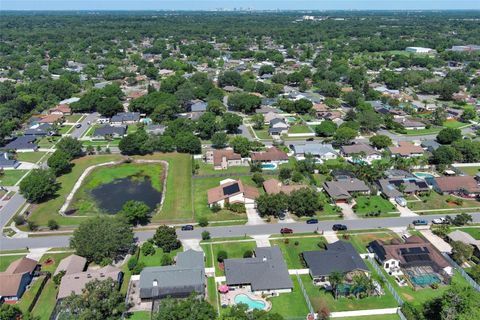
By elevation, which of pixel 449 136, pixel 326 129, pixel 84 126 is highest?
pixel 449 136

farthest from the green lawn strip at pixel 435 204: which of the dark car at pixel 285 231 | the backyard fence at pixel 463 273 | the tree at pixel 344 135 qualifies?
the tree at pixel 344 135

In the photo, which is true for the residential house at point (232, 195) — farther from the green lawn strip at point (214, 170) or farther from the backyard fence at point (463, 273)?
the backyard fence at point (463, 273)

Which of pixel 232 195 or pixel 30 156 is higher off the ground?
pixel 232 195

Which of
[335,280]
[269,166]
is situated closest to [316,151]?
[269,166]

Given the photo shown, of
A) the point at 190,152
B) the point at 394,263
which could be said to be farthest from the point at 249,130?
the point at 394,263

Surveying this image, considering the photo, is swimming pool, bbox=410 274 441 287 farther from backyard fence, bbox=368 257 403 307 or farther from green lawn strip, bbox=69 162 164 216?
green lawn strip, bbox=69 162 164 216

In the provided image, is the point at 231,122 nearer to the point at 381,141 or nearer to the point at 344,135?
the point at 344,135

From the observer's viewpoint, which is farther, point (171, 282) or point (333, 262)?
point (333, 262)
